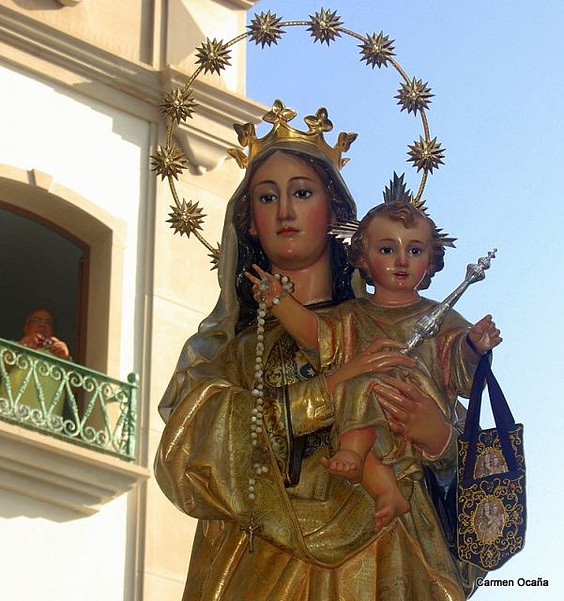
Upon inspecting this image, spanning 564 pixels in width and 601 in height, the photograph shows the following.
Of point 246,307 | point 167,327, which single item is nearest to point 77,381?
point 167,327

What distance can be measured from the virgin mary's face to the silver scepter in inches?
19.9

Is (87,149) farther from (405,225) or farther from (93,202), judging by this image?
(405,225)

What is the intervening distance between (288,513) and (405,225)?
2.74 feet

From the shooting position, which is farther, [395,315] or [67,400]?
[67,400]

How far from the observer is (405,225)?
7004 millimetres

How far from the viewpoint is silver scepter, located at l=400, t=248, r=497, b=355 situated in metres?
6.96

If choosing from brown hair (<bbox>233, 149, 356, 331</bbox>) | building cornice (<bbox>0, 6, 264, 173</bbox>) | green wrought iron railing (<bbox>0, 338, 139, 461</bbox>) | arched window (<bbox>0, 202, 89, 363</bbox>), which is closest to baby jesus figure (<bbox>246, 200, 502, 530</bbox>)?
brown hair (<bbox>233, 149, 356, 331</bbox>)

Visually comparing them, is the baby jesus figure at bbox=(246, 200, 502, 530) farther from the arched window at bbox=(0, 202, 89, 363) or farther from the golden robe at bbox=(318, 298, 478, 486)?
the arched window at bbox=(0, 202, 89, 363)

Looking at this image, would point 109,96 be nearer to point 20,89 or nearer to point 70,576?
point 20,89

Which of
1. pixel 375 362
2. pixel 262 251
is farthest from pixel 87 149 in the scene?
pixel 375 362

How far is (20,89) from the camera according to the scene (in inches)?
522

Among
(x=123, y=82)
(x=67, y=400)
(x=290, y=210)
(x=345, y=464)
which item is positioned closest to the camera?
(x=345, y=464)

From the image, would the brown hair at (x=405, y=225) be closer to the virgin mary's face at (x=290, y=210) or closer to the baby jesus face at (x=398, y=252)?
the baby jesus face at (x=398, y=252)

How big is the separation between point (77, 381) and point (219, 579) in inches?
233
